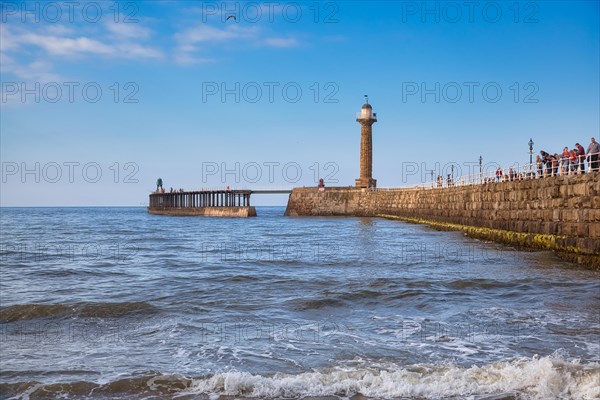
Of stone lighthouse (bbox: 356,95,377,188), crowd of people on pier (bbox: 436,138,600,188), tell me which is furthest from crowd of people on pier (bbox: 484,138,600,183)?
stone lighthouse (bbox: 356,95,377,188)

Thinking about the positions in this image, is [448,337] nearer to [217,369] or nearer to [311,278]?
[217,369]

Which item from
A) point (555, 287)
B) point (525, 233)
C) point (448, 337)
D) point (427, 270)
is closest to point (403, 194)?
point (525, 233)

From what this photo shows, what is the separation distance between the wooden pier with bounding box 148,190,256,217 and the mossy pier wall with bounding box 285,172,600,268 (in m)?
35.8

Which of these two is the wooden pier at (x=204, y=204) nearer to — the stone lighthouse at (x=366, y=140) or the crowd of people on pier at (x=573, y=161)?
the stone lighthouse at (x=366, y=140)

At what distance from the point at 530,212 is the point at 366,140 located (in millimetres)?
42743

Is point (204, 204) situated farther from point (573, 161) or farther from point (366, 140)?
point (573, 161)

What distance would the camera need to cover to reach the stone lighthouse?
61.1 metres

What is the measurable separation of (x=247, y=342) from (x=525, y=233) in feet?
45.3

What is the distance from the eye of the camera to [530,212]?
18.8 m

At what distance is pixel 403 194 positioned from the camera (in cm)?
5000

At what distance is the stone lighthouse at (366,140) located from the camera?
61.1 metres

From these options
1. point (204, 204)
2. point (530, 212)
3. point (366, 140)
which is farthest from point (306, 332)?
point (204, 204)

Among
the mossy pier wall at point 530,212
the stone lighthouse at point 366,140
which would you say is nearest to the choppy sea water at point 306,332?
the mossy pier wall at point 530,212

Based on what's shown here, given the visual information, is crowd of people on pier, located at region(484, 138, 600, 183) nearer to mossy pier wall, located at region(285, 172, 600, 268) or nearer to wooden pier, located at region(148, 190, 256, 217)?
mossy pier wall, located at region(285, 172, 600, 268)
